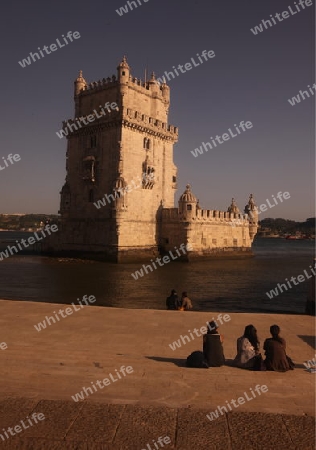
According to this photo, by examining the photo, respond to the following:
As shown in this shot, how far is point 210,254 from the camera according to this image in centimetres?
5428

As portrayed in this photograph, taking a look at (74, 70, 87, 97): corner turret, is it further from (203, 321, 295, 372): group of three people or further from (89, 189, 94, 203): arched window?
(203, 321, 295, 372): group of three people

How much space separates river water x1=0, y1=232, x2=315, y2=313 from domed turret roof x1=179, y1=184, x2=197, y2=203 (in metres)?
9.22

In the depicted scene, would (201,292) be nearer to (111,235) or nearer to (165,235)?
(111,235)

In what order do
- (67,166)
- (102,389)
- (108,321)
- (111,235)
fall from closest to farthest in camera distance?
1. (102,389)
2. (108,321)
3. (111,235)
4. (67,166)

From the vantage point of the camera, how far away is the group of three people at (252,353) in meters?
8.97

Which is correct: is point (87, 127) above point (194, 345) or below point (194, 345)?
above

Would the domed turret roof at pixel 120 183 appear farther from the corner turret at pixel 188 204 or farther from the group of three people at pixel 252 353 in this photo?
the group of three people at pixel 252 353

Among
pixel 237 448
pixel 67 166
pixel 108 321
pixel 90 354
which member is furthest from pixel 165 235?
pixel 237 448

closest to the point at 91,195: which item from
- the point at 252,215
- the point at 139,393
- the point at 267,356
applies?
the point at 252,215

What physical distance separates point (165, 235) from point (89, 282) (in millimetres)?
21408

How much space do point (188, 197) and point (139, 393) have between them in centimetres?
4388

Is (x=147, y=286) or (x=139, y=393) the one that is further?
(x=147, y=286)

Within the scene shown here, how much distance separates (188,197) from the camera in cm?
5059

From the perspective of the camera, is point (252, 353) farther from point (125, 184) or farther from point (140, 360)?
point (125, 184)
